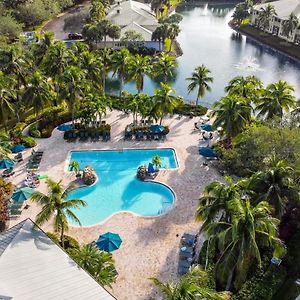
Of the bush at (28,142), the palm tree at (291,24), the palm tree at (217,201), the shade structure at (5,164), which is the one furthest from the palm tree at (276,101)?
the palm tree at (291,24)

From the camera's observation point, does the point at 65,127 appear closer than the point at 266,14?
Yes

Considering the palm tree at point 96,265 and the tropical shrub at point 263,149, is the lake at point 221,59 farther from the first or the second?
the palm tree at point 96,265

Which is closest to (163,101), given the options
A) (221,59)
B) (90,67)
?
(90,67)

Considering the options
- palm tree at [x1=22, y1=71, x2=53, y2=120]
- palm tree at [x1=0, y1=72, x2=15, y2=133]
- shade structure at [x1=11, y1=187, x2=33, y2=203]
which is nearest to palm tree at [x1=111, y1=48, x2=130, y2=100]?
palm tree at [x1=22, y1=71, x2=53, y2=120]

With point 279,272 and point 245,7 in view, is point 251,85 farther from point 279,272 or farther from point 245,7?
point 245,7

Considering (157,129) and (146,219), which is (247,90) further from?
Answer: (146,219)

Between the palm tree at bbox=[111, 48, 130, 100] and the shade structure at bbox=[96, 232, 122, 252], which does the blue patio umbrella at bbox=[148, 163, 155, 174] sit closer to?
the shade structure at bbox=[96, 232, 122, 252]

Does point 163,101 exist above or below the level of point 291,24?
below
